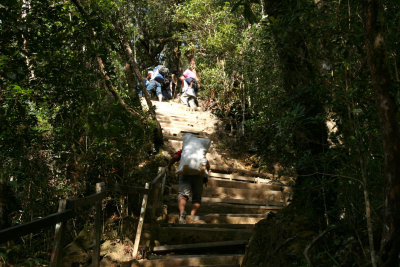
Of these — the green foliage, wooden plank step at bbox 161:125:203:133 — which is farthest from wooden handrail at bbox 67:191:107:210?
wooden plank step at bbox 161:125:203:133

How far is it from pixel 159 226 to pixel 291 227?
109 inches

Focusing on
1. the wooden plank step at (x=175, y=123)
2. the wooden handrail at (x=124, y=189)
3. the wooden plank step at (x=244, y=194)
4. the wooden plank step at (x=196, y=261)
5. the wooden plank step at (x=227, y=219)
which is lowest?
the wooden plank step at (x=244, y=194)

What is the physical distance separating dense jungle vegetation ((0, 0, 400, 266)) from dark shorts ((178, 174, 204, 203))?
115 centimetres

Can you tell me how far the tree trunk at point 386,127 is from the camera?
188 cm

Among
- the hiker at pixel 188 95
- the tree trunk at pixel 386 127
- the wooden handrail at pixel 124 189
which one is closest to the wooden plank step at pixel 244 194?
the wooden handrail at pixel 124 189

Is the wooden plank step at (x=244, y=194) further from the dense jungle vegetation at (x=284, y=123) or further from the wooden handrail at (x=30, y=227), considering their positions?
the wooden handrail at (x=30, y=227)

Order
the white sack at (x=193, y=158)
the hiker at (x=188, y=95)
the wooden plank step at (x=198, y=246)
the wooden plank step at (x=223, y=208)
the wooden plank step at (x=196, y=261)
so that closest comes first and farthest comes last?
→ 1. the wooden plank step at (x=196, y=261)
2. the wooden plank step at (x=198, y=246)
3. the white sack at (x=193, y=158)
4. the wooden plank step at (x=223, y=208)
5. the hiker at (x=188, y=95)

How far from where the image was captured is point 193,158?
616cm

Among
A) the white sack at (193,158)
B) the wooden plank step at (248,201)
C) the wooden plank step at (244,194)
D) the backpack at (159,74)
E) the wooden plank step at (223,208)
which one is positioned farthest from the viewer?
the backpack at (159,74)

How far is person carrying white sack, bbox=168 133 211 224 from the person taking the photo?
6.15 m

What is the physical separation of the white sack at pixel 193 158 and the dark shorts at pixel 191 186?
0.74 ft

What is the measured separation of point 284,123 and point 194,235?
320 centimetres

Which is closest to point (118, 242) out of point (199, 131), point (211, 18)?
point (199, 131)

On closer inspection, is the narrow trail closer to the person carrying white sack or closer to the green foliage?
the person carrying white sack
